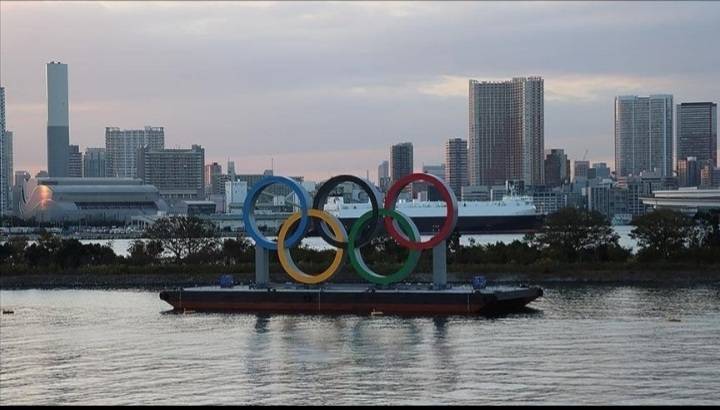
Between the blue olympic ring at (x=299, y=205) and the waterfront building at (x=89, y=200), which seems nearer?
the blue olympic ring at (x=299, y=205)

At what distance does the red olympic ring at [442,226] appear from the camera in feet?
155

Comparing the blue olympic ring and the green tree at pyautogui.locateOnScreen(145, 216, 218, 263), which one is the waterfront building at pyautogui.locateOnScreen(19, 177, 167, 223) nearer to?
the green tree at pyautogui.locateOnScreen(145, 216, 218, 263)

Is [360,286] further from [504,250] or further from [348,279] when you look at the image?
[504,250]

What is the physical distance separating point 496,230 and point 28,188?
82.0m

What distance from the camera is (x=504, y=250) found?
70.9m

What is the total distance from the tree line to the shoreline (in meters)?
2.34

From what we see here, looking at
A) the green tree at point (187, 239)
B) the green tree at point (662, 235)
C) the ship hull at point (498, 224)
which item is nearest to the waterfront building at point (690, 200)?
the ship hull at point (498, 224)

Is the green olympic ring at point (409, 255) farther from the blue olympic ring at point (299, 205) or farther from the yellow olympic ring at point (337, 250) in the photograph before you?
the blue olympic ring at point (299, 205)

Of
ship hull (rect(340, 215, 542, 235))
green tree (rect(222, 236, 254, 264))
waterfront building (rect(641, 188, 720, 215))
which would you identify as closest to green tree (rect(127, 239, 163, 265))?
green tree (rect(222, 236, 254, 264))

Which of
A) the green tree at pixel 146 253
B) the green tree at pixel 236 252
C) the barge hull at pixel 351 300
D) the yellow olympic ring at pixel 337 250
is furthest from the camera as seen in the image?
the green tree at pixel 236 252

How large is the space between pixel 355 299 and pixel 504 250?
953 inches

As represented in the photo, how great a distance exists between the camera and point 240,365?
1289 inches

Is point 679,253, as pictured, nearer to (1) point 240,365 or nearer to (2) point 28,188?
(1) point 240,365

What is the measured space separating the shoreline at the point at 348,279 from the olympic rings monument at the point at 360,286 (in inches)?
398
